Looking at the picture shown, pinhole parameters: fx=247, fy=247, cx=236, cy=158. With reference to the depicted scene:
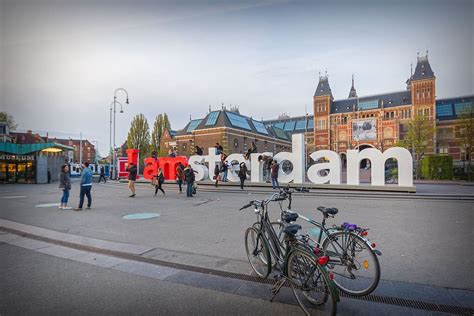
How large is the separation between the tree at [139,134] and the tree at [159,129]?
3.52 meters

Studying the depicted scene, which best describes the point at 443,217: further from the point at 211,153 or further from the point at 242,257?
the point at 211,153

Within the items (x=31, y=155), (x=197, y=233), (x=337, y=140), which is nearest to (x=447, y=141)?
(x=337, y=140)

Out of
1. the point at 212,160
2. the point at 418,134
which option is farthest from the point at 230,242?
the point at 418,134

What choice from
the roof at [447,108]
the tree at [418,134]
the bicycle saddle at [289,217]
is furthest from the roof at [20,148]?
the roof at [447,108]

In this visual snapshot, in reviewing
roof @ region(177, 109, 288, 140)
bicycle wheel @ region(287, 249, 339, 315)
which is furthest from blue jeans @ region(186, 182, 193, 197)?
roof @ region(177, 109, 288, 140)

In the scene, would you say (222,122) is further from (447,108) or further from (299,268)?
(447,108)

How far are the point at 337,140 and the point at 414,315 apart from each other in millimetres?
76216

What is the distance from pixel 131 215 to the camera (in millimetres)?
9055

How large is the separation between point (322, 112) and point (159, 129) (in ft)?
162

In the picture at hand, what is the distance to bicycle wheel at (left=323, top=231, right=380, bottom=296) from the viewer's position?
343cm

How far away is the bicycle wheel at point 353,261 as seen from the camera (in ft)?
11.3

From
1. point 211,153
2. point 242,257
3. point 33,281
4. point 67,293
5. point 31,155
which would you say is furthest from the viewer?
A: point 31,155

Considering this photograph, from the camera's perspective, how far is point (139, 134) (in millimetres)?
57562

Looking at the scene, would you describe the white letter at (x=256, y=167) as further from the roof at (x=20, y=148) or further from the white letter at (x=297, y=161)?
the roof at (x=20, y=148)
